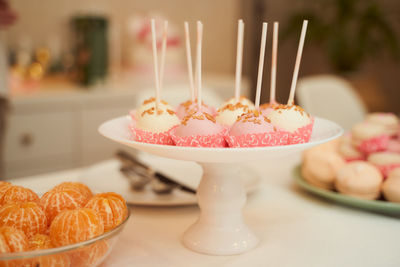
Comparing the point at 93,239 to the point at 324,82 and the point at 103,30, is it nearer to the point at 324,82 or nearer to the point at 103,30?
the point at 324,82

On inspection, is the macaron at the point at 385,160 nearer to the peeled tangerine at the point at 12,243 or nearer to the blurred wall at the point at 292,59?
the peeled tangerine at the point at 12,243

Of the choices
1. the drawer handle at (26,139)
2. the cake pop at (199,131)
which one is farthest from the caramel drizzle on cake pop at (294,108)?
the drawer handle at (26,139)

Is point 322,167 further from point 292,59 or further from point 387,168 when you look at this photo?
point 292,59

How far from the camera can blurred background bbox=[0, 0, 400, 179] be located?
2.29m

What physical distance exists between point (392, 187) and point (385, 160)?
3.7 inches

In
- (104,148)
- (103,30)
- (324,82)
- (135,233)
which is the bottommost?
(104,148)

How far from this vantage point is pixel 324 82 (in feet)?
7.23

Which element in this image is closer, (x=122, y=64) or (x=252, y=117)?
(x=252, y=117)

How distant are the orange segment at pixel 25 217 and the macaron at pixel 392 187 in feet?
2.16

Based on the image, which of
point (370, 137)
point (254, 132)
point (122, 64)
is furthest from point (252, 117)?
point (122, 64)

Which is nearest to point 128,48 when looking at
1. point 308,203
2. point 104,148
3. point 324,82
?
point 104,148

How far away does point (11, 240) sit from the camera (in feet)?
1.84

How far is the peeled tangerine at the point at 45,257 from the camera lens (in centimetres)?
55

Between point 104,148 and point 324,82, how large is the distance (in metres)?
1.29
